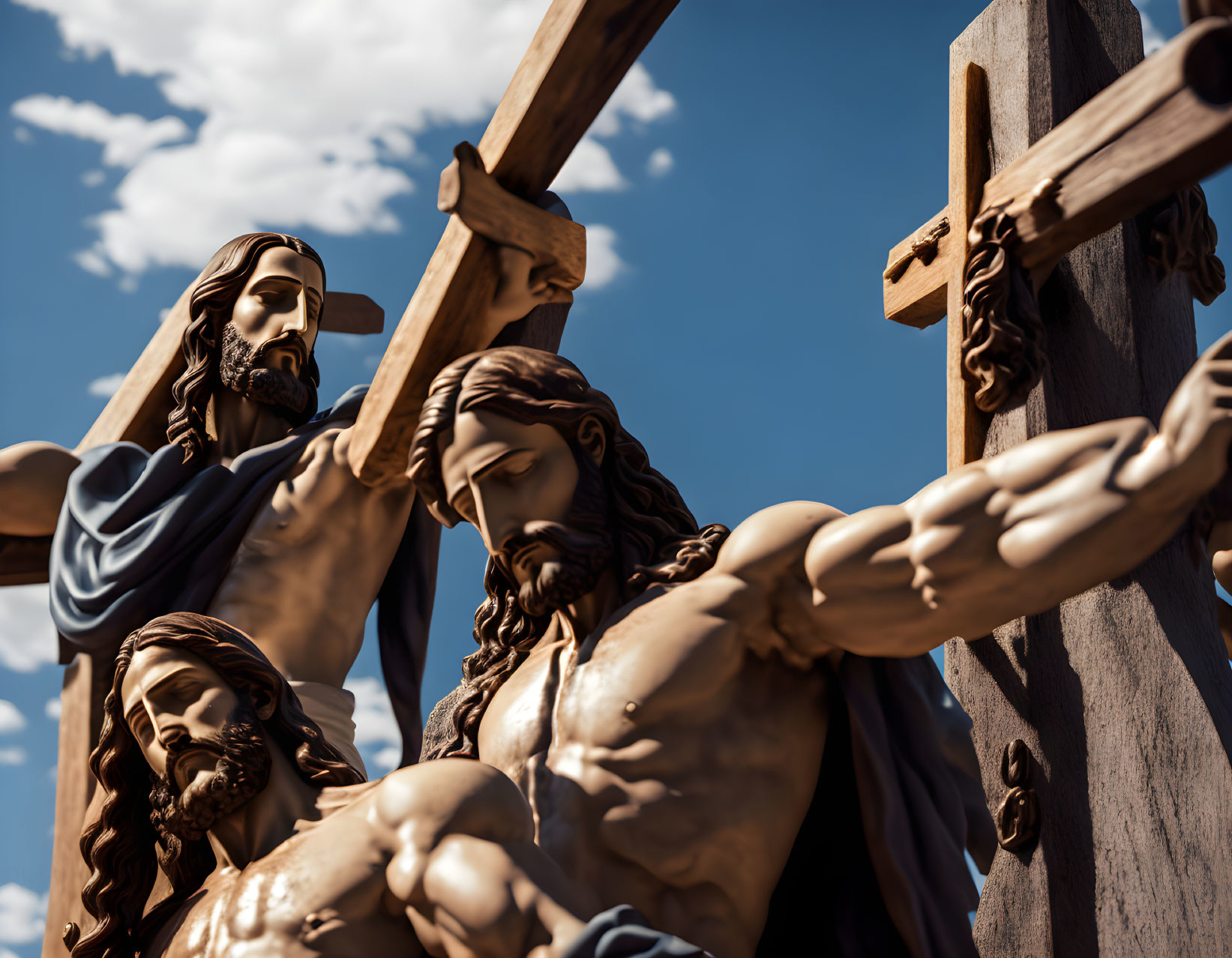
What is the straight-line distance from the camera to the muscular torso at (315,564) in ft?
16.9

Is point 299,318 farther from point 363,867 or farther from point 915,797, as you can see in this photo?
point 915,797

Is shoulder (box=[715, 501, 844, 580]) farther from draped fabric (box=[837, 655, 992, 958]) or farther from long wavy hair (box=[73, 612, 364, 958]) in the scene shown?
long wavy hair (box=[73, 612, 364, 958])

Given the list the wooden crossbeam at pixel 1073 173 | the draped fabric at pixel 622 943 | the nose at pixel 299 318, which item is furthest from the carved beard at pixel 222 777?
the nose at pixel 299 318

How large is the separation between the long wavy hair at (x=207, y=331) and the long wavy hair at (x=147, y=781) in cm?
181

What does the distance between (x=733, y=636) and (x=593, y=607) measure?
44cm

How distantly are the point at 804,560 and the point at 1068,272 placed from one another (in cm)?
122

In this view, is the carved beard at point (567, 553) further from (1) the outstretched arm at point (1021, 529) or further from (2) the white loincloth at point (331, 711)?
(2) the white loincloth at point (331, 711)

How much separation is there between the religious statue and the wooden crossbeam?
5.57ft

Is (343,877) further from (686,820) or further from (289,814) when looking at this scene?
(686,820)

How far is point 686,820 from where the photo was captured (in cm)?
342

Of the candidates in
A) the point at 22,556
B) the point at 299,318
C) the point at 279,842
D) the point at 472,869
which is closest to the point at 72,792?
the point at 22,556

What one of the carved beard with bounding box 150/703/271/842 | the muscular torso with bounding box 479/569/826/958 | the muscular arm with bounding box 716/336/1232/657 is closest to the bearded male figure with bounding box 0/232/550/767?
the carved beard with bounding box 150/703/271/842

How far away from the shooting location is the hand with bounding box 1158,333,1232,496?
9.01ft

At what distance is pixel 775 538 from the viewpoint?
3525 mm
